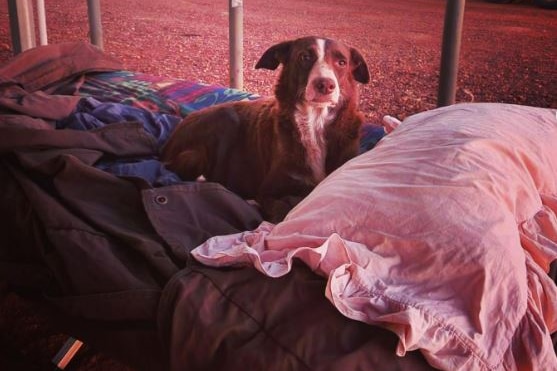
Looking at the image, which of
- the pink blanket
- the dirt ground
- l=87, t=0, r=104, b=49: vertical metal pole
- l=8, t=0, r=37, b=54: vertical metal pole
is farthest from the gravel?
l=8, t=0, r=37, b=54: vertical metal pole

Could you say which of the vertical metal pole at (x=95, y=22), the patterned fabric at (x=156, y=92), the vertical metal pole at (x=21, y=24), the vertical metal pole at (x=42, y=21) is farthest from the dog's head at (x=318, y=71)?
the vertical metal pole at (x=42, y=21)

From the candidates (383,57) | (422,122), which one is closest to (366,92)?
(383,57)

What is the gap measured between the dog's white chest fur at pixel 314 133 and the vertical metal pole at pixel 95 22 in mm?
2348

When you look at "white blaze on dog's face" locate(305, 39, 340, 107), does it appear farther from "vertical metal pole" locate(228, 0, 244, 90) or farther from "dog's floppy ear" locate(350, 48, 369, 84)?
"vertical metal pole" locate(228, 0, 244, 90)

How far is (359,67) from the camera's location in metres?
2.14

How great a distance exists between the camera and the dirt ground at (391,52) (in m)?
2.09

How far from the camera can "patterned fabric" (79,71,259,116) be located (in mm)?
2865

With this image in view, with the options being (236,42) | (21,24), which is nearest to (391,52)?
(236,42)

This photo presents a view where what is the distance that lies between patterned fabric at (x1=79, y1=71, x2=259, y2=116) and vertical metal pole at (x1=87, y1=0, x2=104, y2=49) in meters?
0.83

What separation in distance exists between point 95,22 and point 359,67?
239 centimetres

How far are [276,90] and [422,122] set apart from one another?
0.66 m

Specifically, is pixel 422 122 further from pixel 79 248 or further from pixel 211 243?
pixel 79 248

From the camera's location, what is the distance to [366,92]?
240 cm

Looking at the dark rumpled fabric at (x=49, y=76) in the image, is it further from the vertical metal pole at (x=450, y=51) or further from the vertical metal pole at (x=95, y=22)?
the vertical metal pole at (x=450, y=51)
